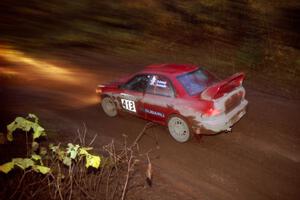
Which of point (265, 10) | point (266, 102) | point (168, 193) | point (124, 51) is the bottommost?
point (168, 193)

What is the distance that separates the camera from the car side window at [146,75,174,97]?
25.2ft

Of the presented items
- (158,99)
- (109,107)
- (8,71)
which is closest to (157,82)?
(158,99)

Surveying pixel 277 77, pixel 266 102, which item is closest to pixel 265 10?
pixel 277 77

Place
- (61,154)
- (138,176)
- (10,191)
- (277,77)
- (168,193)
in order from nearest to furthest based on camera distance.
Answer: (61,154)
(10,191)
(168,193)
(138,176)
(277,77)

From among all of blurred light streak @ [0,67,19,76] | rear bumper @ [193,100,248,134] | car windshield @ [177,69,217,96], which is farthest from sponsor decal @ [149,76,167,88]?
blurred light streak @ [0,67,19,76]

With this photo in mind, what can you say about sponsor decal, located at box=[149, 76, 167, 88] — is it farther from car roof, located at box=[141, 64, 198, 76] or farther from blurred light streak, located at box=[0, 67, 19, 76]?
blurred light streak, located at box=[0, 67, 19, 76]

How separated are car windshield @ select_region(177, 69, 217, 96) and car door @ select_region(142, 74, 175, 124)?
0.33 m

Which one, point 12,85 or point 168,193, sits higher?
point 12,85

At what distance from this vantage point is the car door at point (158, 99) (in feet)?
25.1

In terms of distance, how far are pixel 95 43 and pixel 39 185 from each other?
44.1ft

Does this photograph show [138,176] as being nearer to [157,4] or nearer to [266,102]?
[266,102]

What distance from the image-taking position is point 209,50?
1537cm

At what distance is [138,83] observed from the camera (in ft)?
27.6

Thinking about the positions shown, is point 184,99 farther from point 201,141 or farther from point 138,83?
point 138,83
